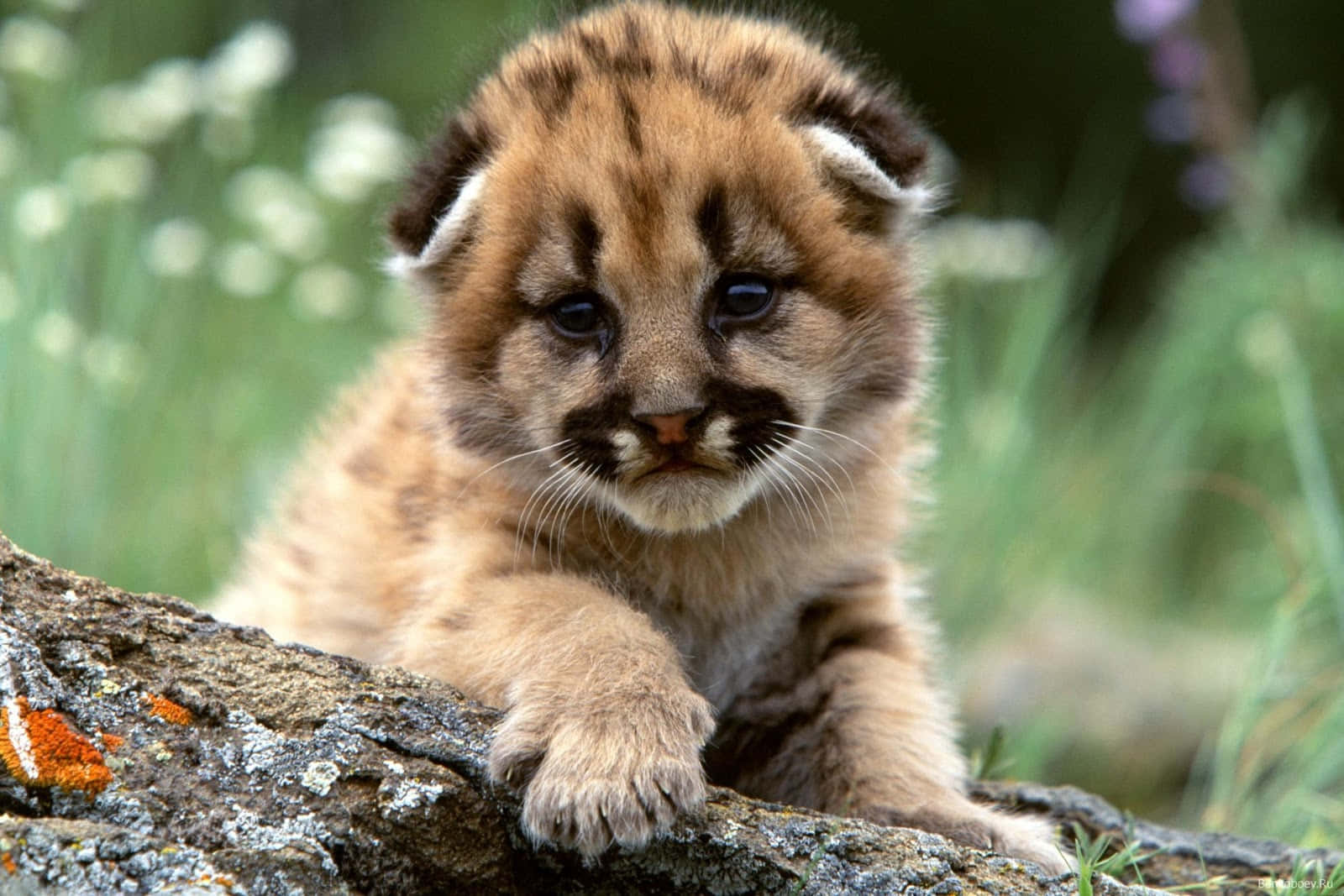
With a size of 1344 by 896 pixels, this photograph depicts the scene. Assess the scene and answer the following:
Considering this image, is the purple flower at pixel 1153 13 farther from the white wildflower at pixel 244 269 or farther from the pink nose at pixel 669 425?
the pink nose at pixel 669 425

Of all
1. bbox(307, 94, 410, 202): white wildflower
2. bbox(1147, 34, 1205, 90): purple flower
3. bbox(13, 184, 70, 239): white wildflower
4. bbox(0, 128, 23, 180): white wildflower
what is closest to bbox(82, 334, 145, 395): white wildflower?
bbox(13, 184, 70, 239): white wildflower

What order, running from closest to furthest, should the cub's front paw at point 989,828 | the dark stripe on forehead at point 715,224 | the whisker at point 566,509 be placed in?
the cub's front paw at point 989,828 < the dark stripe on forehead at point 715,224 < the whisker at point 566,509

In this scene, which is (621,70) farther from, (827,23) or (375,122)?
(375,122)

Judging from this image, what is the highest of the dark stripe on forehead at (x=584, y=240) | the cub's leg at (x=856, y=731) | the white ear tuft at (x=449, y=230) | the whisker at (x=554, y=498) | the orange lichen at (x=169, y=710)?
the white ear tuft at (x=449, y=230)

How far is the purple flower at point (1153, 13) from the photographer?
7.37 meters

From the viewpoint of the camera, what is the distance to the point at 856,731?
11.2ft

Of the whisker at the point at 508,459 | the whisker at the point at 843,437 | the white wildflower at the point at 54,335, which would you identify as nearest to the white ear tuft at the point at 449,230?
the whisker at the point at 508,459

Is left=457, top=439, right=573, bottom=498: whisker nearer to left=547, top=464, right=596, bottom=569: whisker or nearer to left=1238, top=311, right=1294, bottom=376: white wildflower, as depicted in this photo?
left=547, top=464, right=596, bottom=569: whisker

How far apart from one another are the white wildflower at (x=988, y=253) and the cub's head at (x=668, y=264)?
8.99ft

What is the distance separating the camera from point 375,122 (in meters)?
7.03

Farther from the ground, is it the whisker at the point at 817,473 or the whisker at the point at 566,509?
the whisker at the point at 817,473

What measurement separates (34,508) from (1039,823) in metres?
3.24

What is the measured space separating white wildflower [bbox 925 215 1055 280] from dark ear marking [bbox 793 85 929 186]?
8.79 ft

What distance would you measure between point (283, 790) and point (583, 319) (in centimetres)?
128
